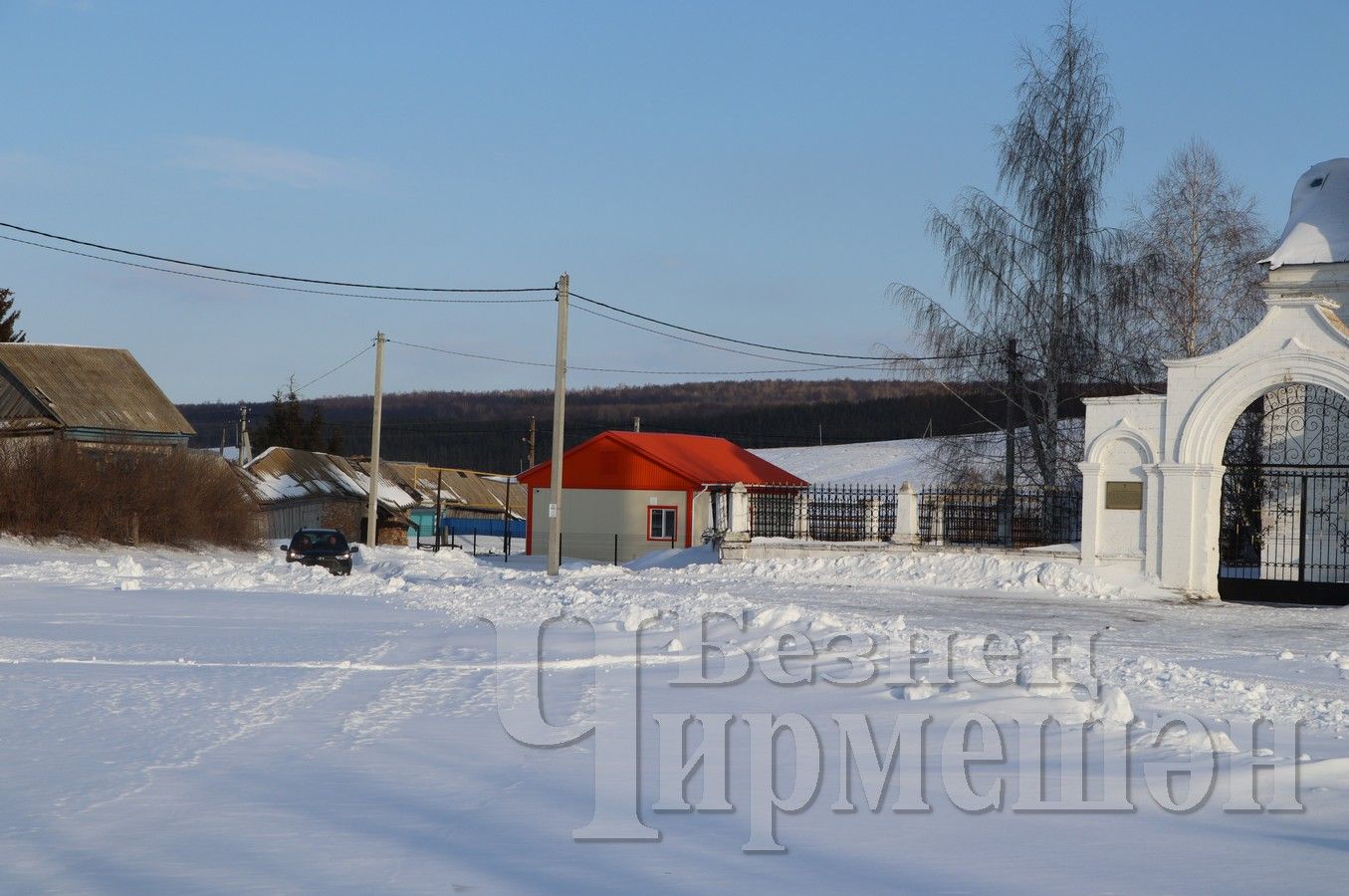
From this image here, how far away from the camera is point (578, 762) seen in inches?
335

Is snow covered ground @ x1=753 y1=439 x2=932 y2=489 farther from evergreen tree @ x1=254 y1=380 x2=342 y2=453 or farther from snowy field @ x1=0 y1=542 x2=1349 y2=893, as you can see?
snowy field @ x1=0 y1=542 x2=1349 y2=893

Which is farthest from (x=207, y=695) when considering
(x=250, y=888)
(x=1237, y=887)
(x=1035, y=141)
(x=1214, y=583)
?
(x=1035, y=141)

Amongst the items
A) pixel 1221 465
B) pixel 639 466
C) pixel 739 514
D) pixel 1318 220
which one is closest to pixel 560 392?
pixel 739 514

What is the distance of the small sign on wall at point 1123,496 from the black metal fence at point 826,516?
5726mm

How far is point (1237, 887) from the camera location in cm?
571

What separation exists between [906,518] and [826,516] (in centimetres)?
264

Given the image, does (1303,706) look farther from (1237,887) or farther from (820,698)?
(1237,887)

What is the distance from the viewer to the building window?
43531 millimetres

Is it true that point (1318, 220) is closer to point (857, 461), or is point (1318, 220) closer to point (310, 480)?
point (310, 480)

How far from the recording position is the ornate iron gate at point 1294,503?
26.5m

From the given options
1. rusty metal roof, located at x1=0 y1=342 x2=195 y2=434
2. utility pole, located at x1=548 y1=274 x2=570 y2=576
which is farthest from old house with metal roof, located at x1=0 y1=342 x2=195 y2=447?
utility pole, located at x1=548 y1=274 x2=570 y2=576

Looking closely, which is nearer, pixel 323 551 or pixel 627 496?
pixel 323 551

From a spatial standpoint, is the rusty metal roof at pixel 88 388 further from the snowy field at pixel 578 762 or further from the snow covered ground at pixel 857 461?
the snow covered ground at pixel 857 461

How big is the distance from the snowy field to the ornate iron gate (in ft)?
29.6
